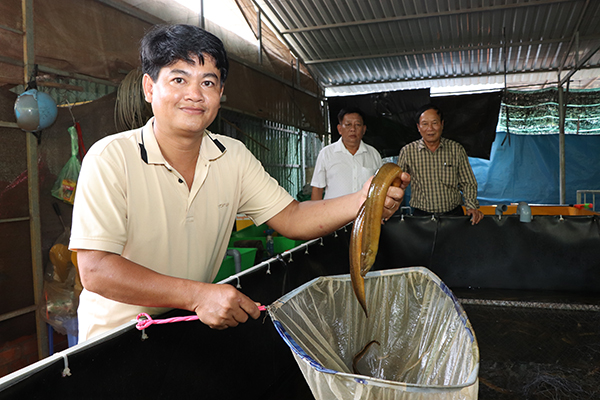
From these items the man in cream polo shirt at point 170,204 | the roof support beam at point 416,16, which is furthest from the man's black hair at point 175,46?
the roof support beam at point 416,16

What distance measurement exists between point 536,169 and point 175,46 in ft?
34.9

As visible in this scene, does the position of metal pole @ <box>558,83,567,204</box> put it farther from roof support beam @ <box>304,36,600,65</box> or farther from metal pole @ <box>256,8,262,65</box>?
metal pole @ <box>256,8,262,65</box>

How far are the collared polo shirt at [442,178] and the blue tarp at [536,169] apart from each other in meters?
6.03

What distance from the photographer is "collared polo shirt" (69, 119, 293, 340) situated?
1247mm

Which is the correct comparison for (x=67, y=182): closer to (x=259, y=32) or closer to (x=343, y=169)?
(x=343, y=169)

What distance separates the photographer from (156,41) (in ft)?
4.60

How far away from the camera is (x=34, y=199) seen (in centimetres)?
311

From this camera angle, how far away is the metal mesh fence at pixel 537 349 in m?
1.98

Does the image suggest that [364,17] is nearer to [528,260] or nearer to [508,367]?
[528,260]

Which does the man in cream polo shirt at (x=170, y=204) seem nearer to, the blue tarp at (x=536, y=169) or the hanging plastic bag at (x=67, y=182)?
the hanging plastic bag at (x=67, y=182)

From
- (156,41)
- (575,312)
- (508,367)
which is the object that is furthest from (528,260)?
(156,41)

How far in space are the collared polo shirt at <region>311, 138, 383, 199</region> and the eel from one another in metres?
3.32

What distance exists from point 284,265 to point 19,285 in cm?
→ 226

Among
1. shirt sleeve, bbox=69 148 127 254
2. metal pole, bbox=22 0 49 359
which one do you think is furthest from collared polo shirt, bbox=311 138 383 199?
shirt sleeve, bbox=69 148 127 254
